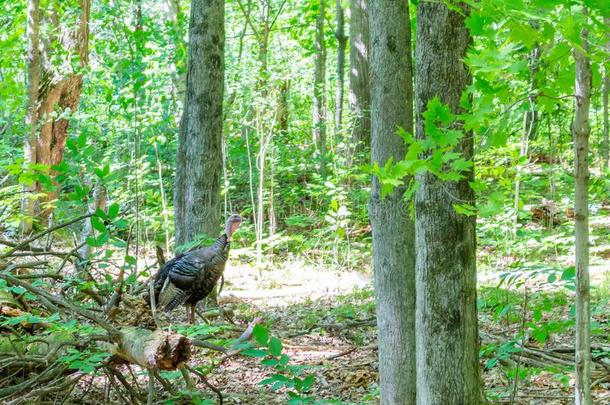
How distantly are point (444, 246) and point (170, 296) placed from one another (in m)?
3.61

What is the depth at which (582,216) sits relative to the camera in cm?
269

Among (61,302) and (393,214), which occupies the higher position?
(393,214)

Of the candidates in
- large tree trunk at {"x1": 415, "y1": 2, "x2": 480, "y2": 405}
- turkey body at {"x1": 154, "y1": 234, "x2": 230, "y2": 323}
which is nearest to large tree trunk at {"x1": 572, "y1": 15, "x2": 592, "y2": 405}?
large tree trunk at {"x1": 415, "y1": 2, "x2": 480, "y2": 405}

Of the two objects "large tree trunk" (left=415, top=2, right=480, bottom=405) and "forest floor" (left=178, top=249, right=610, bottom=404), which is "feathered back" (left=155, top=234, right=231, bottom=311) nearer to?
"forest floor" (left=178, top=249, right=610, bottom=404)

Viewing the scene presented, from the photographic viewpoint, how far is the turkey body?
6.23m

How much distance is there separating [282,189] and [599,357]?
1147cm

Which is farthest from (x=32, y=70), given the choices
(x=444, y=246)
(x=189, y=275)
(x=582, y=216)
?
(x=582, y=216)

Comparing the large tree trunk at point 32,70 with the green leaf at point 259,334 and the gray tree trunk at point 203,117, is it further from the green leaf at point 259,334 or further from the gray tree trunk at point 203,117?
the green leaf at point 259,334

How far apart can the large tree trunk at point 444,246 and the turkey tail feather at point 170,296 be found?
340 centimetres

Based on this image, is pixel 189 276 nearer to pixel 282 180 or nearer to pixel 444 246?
pixel 444 246

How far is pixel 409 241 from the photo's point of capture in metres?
4.41

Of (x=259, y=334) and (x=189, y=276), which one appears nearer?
(x=259, y=334)

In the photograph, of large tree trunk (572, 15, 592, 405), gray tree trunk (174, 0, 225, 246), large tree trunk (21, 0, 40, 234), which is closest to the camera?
large tree trunk (572, 15, 592, 405)

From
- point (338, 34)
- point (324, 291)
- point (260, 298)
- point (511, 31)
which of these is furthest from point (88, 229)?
point (338, 34)
